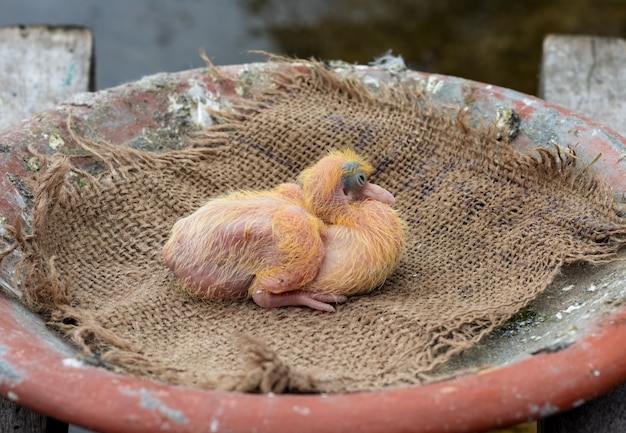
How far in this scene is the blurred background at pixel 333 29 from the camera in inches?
116

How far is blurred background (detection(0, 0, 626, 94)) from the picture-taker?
2.96 meters

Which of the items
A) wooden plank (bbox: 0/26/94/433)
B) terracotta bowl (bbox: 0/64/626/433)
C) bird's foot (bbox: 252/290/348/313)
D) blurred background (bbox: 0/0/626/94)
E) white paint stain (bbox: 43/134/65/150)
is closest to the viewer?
terracotta bowl (bbox: 0/64/626/433)

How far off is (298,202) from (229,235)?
118 millimetres

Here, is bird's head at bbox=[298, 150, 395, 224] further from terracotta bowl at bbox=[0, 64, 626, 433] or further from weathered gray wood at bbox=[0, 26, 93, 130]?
weathered gray wood at bbox=[0, 26, 93, 130]

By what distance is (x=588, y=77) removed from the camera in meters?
1.68

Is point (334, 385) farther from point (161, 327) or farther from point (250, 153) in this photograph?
point (250, 153)

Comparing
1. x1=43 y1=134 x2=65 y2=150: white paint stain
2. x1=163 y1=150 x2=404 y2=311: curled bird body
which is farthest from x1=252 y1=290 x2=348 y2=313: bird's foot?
x1=43 y1=134 x2=65 y2=150: white paint stain

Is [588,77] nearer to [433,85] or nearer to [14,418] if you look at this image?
[433,85]

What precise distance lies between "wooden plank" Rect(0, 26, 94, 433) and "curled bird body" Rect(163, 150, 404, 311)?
62 centimetres

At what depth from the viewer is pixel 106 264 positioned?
1.15 meters

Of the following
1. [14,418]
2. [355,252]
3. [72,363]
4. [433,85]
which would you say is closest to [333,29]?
[433,85]

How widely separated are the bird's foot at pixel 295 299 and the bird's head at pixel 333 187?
4.2 inches

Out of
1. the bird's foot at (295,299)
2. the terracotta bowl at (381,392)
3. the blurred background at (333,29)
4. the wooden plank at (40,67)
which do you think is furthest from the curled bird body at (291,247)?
the blurred background at (333,29)

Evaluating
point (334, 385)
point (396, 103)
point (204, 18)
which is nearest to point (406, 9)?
point (204, 18)
